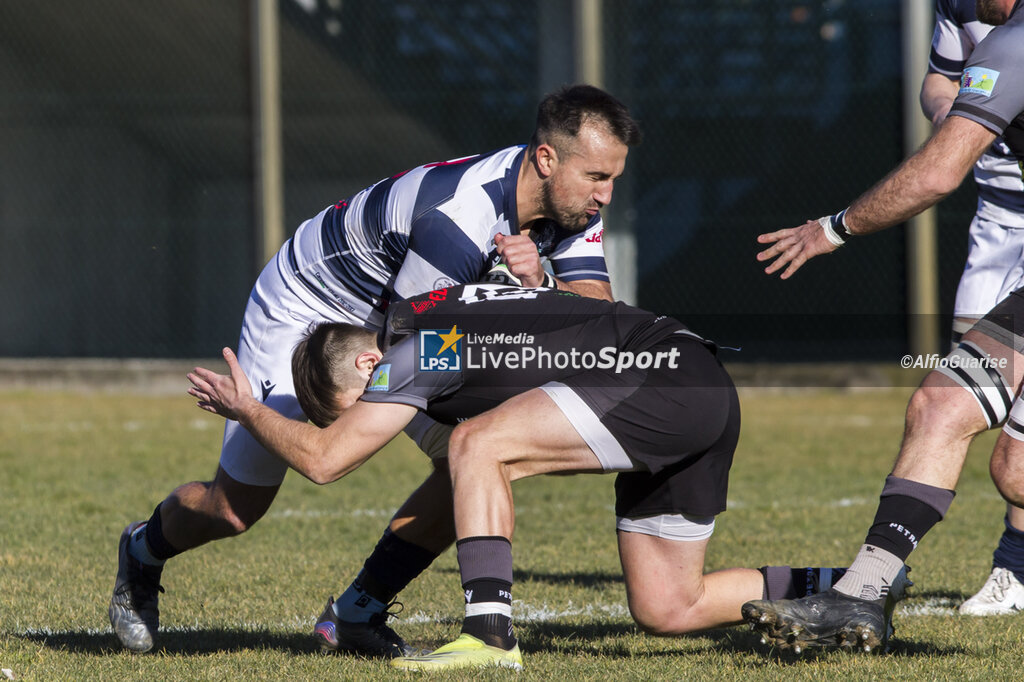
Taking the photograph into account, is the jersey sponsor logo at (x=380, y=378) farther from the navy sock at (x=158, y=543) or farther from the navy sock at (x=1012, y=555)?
the navy sock at (x=1012, y=555)

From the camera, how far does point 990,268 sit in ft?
16.4

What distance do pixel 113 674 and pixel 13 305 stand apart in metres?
11.8

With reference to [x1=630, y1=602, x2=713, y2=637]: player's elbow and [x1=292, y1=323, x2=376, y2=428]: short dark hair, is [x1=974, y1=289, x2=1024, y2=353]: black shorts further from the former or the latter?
[x1=292, y1=323, x2=376, y2=428]: short dark hair

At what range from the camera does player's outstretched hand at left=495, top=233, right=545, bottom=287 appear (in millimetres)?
3615

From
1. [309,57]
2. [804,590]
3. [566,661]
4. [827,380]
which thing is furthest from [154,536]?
[309,57]

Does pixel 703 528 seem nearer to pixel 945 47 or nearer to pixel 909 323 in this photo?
pixel 945 47

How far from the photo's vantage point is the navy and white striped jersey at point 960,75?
4766 mm

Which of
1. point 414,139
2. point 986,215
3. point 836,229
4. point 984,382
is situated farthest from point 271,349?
point 414,139

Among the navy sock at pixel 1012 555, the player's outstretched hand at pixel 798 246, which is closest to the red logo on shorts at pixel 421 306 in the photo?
the player's outstretched hand at pixel 798 246

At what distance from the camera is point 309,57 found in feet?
46.1

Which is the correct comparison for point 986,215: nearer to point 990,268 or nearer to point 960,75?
point 990,268

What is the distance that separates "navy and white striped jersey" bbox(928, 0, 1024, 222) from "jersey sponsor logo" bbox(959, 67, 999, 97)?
141 centimetres

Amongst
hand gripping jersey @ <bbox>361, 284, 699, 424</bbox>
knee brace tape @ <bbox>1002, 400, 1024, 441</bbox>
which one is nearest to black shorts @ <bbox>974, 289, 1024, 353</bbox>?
knee brace tape @ <bbox>1002, 400, 1024, 441</bbox>

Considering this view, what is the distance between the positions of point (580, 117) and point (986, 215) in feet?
6.63
